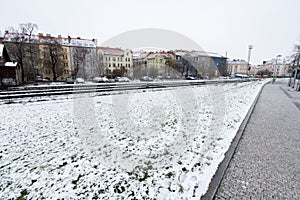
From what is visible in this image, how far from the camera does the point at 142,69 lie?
144ft

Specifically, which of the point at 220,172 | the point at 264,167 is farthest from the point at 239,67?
the point at 220,172

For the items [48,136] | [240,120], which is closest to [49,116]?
[48,136]

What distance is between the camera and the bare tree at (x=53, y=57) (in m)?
34.8

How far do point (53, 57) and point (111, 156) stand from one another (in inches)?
1536

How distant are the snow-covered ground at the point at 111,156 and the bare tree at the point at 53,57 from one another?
33.5m

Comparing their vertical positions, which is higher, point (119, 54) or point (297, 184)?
point (119, 54)

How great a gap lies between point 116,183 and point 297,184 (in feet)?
11.1

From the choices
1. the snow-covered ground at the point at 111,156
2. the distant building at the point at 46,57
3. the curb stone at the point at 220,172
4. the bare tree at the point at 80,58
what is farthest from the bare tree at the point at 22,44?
the curb stone at the point at 220,172

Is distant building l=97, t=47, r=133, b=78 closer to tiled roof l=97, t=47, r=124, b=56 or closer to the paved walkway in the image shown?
tiled roof l=97, t=47, r=124, b=56

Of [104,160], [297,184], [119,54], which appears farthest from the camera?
[119,54]

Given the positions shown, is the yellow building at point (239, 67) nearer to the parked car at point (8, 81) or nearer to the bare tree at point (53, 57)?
the bare tree at point (53, 57)

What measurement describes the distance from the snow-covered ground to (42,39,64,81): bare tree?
33.5 m

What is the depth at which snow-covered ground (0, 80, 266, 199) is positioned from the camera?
9.15ft

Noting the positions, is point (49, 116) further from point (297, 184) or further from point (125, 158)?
point (297, 184)
